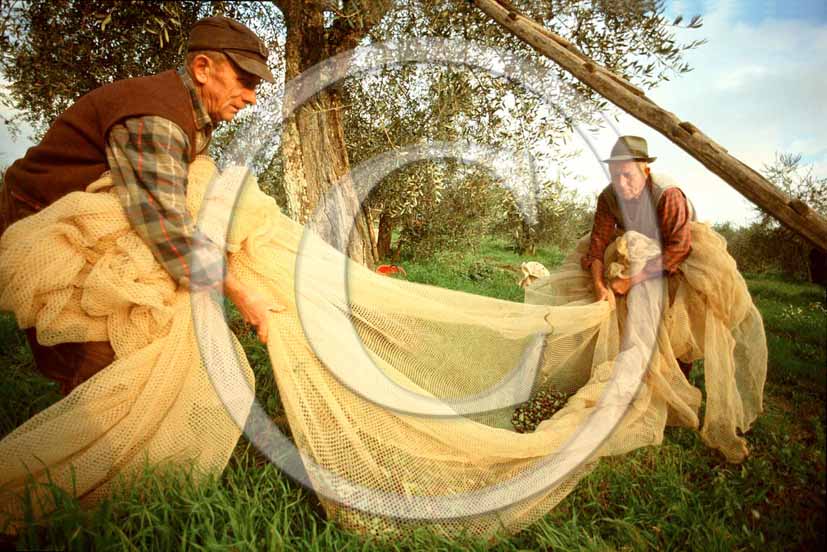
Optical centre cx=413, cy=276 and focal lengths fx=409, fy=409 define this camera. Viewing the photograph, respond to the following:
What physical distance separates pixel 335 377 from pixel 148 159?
1.31 meters

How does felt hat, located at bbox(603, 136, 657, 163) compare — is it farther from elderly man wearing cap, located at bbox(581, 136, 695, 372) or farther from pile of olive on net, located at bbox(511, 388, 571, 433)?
pile of olive on net, located at bbox(511, 388, 571, 433)

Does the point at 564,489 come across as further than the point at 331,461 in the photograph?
Yes

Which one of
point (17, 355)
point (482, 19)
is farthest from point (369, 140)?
point (17, 355)

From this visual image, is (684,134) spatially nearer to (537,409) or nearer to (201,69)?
(537,409)

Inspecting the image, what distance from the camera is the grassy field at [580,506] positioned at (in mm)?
1846

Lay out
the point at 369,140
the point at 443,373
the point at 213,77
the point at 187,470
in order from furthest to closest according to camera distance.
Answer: the point at 369,140 < the point at 443,373 < the point at 213,77 < the point at 187,470

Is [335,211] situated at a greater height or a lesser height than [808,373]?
greater

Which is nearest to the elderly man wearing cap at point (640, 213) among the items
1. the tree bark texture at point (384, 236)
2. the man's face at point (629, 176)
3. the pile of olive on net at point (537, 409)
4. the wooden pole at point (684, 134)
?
the man's face at point (629, 176)

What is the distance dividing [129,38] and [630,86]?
490 centimetres

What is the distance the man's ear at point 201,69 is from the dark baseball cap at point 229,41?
5cm

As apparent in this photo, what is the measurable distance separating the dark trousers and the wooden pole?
342 centimetres

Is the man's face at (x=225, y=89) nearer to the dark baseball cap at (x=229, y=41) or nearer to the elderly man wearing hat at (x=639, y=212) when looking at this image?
the dark baseball cap at (x=229, y=41)

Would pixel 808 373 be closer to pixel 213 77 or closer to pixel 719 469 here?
pixel 719 469

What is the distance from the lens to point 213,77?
2133 millimetres
